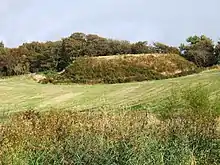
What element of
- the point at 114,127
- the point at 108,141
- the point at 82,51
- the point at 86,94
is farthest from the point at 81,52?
the point at 108,141

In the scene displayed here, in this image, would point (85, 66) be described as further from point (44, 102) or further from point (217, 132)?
point (217, 132)

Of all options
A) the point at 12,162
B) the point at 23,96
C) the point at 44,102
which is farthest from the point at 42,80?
the point at 12,162

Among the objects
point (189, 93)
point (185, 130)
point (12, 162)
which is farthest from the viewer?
point (189, 93)

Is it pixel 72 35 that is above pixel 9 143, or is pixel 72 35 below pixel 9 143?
above

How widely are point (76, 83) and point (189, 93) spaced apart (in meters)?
31.2

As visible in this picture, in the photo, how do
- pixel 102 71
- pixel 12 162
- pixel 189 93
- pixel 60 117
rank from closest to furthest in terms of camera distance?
pixel 12 162 < pixel 60 117 < pixel 189 93 < pixel 102 71

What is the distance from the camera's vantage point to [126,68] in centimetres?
5519

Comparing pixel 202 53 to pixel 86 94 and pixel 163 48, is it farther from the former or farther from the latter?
pixel 86 94

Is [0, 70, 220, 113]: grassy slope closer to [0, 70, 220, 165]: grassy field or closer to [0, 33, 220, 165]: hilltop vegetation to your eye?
[0, 33, 220, 165]: hilltop vegetation

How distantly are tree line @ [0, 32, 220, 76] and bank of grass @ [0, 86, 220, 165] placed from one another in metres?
49.3

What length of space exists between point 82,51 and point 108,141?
57.2 m

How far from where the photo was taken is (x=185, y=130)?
32.2 feet

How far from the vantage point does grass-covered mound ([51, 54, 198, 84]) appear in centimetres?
5056

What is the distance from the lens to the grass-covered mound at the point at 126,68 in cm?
5056
